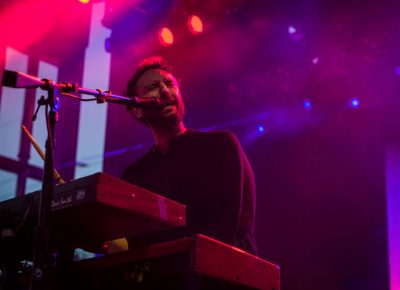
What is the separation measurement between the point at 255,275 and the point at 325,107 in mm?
3704

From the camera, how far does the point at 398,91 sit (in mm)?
5285

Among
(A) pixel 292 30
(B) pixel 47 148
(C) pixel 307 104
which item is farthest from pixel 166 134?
(C) pixel 307 104

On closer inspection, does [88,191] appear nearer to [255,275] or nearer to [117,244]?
[117,244]

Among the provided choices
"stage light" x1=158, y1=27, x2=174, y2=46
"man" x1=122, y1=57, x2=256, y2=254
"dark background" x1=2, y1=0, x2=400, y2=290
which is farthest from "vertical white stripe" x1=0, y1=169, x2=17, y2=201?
"man" x1=122, y1=57, x2=256, y2=254

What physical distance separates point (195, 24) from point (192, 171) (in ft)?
10.4

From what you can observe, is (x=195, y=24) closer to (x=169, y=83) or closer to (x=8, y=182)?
(x=8, y=182)

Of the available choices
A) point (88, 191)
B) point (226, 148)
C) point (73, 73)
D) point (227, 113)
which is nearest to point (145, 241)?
point (226, 148)

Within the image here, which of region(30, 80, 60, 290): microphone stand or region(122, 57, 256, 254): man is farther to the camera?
region(122, 57, 256, 254): man

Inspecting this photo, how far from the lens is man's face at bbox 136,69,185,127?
3.10m

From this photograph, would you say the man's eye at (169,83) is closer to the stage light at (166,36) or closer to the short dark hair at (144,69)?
the short dark hair at (144,69)

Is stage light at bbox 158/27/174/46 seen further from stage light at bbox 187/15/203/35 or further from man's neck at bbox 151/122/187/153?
man's neck at bbox 151/122/187/153

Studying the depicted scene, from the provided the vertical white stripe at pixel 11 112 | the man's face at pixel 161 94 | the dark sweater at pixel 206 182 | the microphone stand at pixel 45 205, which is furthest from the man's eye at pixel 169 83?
the vertical white stripe at pixel 11 112

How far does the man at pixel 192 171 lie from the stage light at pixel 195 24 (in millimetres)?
2444

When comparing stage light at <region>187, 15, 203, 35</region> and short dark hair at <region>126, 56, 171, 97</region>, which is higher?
stage light at <region>187, 15, 203, 35</region>
